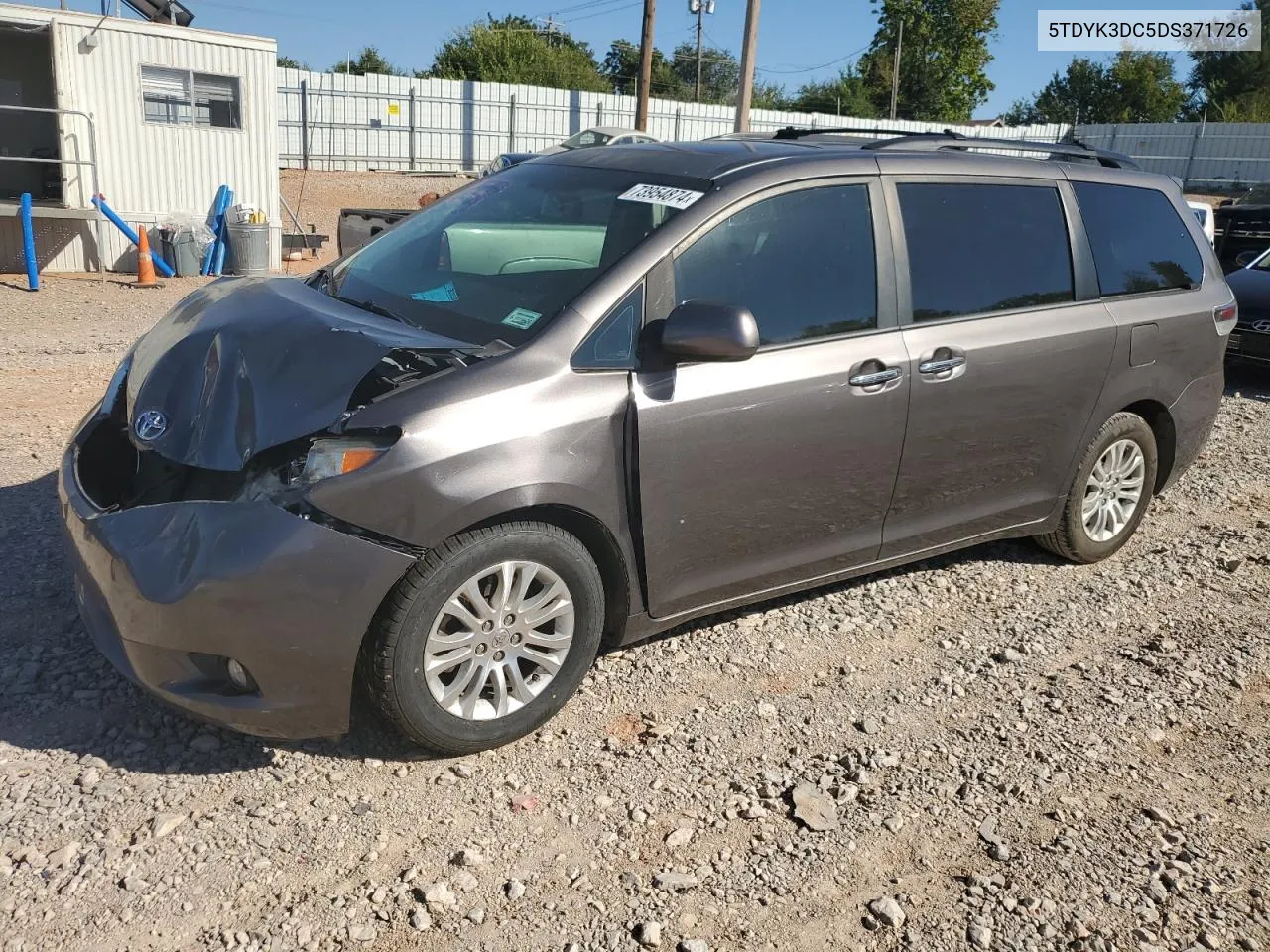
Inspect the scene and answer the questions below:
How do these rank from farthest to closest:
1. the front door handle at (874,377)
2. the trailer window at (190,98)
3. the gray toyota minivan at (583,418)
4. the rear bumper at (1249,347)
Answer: the trailer window at (190,98)
the rear bumper at (1249,347)
the front door handle at (874,377)
the gray toyota minivan at (583,418)

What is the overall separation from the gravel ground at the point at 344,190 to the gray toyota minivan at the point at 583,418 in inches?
695

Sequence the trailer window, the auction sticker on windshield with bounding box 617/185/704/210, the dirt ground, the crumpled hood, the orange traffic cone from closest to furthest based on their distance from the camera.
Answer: the dirt ground, the crumpled hood, the auction sticker on windshield with bounding box 617/185/704/210, the orange traffic cone, the trailer window

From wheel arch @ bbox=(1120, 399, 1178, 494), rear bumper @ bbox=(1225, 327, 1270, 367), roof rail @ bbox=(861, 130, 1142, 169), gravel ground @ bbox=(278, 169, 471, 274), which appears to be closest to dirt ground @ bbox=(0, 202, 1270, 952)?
wheel arch @ bbox=(1120, 399, 1178, 494)

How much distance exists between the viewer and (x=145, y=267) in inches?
526

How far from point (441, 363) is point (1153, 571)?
3.78 meters

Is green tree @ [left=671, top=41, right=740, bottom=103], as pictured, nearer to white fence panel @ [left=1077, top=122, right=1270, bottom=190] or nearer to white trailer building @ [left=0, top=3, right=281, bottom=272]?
white fence panel @ [left=1077, top=122, right=1270, bottom=190]

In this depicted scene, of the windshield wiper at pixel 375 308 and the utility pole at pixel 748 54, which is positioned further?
the utility pole at pixel 748 54

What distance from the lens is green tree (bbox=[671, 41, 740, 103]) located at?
74562mm

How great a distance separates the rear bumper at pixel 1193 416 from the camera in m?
5.29

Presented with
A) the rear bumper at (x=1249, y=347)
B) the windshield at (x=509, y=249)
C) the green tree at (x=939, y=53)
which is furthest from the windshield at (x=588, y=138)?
the green tree at (x=939, y=53)

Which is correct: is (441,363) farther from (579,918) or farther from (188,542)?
(579,918)

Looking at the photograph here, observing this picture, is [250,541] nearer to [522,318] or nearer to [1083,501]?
[522,318]

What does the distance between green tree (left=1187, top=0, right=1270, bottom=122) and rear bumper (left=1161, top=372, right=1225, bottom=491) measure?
191 ft

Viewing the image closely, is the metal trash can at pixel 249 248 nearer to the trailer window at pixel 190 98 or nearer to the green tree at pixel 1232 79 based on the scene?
the trailer window at pixel 190 98
